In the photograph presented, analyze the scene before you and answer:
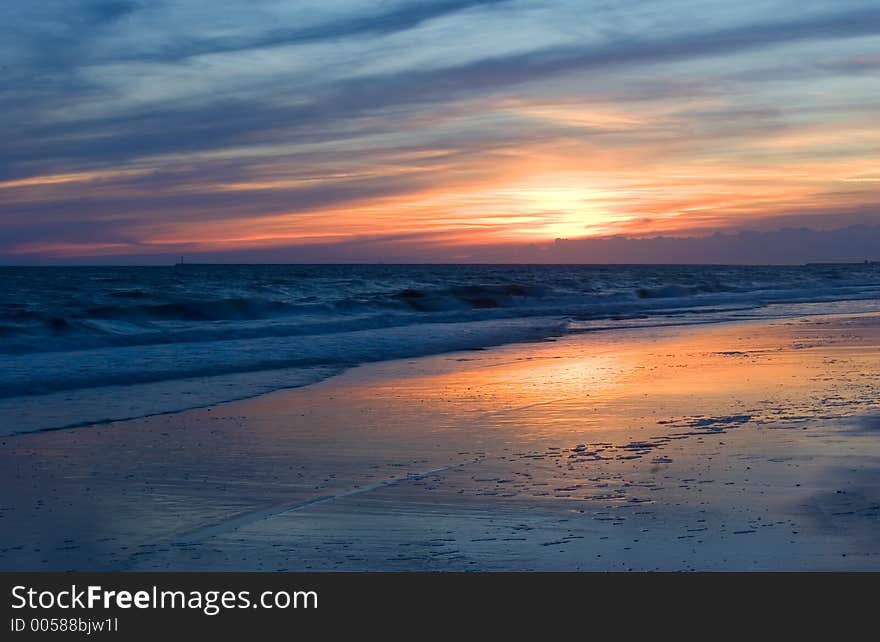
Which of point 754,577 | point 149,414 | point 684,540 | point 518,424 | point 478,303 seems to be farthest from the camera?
point 478,303

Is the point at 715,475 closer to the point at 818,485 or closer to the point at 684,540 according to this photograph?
the point at 818,485

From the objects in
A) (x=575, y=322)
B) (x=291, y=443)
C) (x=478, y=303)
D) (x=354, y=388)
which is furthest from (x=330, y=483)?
(x=478, y=303)

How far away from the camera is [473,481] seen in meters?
7.70

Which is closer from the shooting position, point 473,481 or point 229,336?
point 473,481

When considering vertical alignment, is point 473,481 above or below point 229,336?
below

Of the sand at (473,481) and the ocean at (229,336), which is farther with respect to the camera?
the ocean at (229,336)

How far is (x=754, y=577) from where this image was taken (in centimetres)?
521

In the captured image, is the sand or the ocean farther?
the ocean

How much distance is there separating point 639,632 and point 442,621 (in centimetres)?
96

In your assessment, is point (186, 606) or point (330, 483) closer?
point (186, 606)

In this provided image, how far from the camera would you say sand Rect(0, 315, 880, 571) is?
228 inches

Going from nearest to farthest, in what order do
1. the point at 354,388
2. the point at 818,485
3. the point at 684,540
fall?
the point at 684,540 → the point at 818,485 → the point at 354,388

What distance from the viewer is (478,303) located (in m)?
48.5

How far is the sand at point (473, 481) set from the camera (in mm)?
5793
